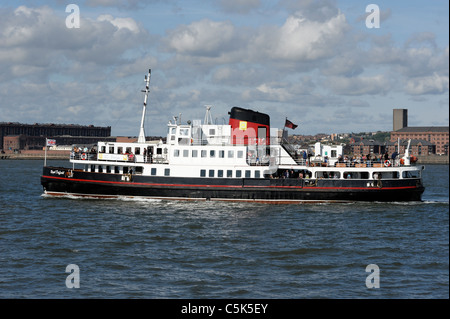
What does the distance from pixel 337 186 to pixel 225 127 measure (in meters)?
10.6

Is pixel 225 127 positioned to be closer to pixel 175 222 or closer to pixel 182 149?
pixel 182 149

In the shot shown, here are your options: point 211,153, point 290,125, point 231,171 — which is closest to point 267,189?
point 231,171

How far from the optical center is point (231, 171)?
45531 millimetres

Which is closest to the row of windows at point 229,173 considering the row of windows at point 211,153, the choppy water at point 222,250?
the row of windows at point 211,153

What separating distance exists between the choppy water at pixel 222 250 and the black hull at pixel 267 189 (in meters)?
1.85

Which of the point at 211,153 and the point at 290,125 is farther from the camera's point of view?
the point at 290,125

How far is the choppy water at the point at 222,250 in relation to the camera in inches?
805

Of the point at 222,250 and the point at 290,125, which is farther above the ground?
the point at 290,125

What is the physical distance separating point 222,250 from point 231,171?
18.7 metres

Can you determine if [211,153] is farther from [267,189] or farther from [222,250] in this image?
[222,250]

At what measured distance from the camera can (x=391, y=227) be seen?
34.4m

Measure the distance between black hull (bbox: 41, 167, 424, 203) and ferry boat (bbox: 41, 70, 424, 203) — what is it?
0.26 feet
